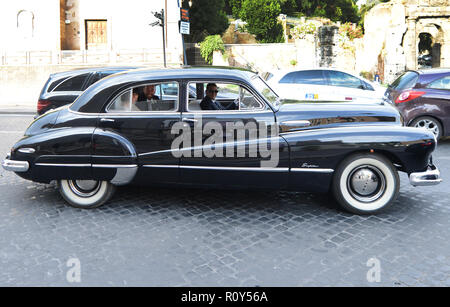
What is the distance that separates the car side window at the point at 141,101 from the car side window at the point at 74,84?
18.3ft

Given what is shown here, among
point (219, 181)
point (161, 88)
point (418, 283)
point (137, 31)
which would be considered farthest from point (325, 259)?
point (137, 31)

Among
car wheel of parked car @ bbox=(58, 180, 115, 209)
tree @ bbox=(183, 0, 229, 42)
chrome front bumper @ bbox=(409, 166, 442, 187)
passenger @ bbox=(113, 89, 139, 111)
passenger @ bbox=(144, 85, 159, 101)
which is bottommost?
car wheel of parked car @ bbox=(58, 180, 115, 209)

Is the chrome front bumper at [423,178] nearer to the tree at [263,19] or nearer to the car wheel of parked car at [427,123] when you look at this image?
the car wheel of parked car at [427,123]

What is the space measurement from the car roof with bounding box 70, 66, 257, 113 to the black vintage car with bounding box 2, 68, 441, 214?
1 centimetres

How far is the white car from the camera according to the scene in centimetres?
1218

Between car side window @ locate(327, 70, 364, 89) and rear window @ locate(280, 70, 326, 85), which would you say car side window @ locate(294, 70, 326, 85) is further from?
car side window @ locate(327, 70, 364, 89)

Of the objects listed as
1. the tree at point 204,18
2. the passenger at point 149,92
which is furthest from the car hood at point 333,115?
the tree at point 204,18

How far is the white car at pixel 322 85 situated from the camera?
12.2 metres

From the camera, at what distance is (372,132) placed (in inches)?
205

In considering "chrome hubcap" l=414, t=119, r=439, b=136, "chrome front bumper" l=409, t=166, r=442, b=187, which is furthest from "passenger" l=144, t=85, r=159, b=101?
"chrome hubcap" l=414, t=119, r=439, b=136
